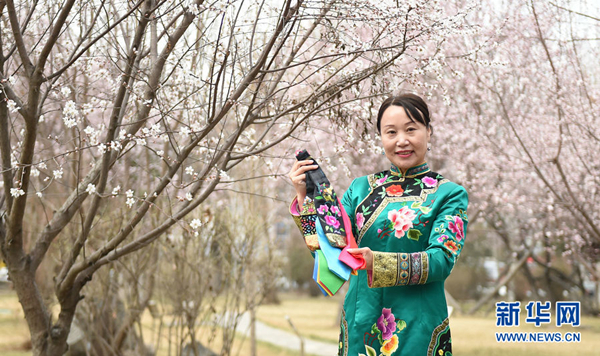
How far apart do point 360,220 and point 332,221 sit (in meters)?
0.20

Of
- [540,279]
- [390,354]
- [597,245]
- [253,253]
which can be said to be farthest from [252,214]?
[540,279]

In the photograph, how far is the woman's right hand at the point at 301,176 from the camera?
75.6 inches

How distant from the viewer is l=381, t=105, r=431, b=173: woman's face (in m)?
2.02

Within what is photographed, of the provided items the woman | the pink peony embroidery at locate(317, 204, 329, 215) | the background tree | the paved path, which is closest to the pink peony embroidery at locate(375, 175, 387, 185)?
the woman

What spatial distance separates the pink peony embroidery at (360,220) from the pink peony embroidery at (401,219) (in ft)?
0.32

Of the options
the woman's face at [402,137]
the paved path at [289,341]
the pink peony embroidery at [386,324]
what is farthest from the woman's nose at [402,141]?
the paved path at [289,341]

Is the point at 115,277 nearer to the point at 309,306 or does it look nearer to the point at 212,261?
the point at 212,261

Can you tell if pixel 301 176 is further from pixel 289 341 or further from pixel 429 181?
pixel 289 341

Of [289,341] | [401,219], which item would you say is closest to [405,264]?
[401,219]

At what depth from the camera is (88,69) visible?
11.7 feet

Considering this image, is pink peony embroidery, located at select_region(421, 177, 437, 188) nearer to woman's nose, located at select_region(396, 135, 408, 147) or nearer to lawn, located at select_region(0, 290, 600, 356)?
woman's nose, located at select_region(396, 135, 408, 147)

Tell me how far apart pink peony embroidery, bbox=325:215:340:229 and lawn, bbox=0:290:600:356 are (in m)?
5.07

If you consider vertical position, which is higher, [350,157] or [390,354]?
[350,157]

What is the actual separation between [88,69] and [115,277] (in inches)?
131
